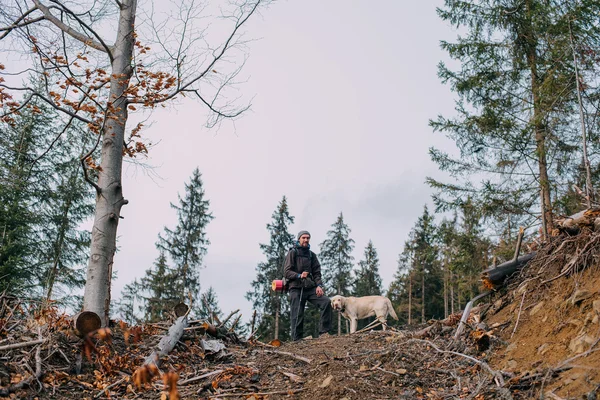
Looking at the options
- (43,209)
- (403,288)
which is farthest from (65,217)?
(403,288)

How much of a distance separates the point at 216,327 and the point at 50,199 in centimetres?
1765

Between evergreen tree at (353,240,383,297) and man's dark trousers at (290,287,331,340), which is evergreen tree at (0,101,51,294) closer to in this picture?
man's dark trousers at (290,287,331,340)

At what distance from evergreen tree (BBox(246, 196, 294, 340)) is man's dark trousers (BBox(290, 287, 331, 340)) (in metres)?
21.9

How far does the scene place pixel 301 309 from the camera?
32.4 feet

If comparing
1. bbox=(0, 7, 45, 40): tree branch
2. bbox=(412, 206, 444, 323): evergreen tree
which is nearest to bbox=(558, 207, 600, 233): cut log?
bbox=(0, 7, 45, 40): tree branch

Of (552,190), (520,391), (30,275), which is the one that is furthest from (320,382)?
(30,275)

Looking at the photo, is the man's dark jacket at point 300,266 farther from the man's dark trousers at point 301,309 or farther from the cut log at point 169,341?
the cut log at point 169,341

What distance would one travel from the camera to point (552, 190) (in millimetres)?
14125

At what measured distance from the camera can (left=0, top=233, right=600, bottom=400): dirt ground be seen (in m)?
4.88

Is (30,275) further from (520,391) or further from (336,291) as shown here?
(336,291)

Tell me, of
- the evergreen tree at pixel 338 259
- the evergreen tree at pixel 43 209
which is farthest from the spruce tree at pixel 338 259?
the evergreen tree at pixel 43 209

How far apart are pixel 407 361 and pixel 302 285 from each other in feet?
12.5

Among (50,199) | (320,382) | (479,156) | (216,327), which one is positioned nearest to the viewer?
(320,382)

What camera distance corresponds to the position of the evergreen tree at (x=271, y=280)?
32.7 metres
